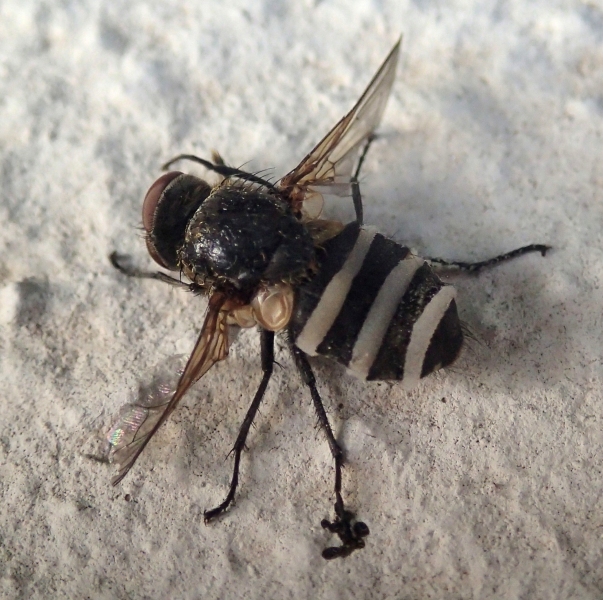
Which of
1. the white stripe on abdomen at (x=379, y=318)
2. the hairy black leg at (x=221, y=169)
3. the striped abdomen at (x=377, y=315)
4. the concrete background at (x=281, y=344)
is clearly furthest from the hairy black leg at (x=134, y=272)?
the white stripe on abdomen at (x=379, y=318)

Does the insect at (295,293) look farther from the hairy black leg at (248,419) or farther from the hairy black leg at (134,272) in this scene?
the hairy black leg at (134,272)

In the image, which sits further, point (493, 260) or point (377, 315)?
point (493, 260)

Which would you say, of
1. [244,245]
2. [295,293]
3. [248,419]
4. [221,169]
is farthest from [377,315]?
[221,169]

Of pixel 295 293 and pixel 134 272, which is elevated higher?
pixel 295 293

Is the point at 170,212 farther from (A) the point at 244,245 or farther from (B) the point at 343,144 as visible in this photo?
(B) the point at 343,144

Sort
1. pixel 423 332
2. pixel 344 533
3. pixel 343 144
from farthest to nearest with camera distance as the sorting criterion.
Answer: pixel 343 144, pixel 344 533, pixel 423 332

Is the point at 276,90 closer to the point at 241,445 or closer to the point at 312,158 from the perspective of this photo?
the point at 312,158

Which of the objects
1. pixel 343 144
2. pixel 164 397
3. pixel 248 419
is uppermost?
pixel 343 144

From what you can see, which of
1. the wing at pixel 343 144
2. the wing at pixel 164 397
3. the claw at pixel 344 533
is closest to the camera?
the wing at pixel 164 397
